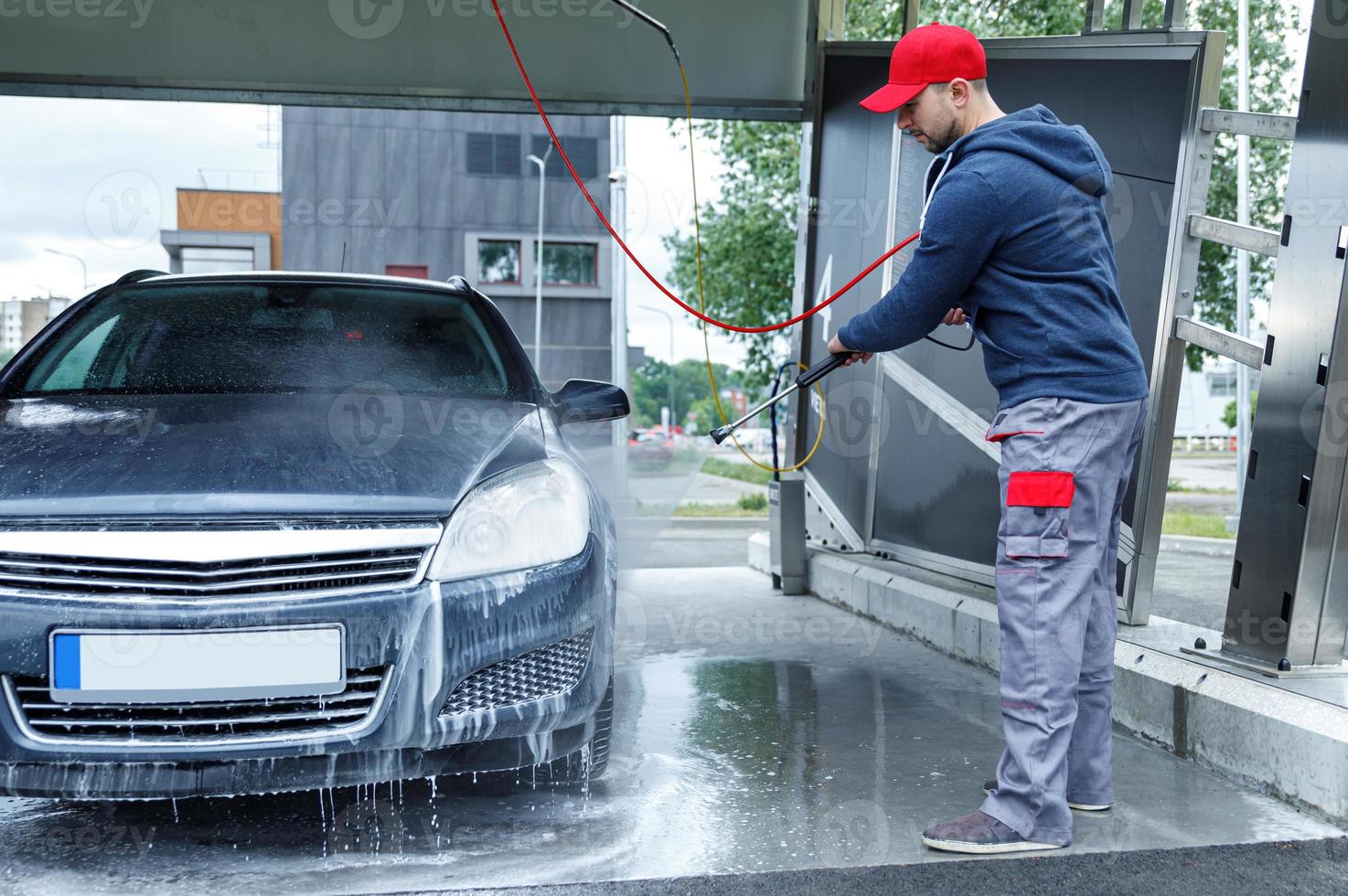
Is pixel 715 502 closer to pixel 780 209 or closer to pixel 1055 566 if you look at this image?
pixel 780 209

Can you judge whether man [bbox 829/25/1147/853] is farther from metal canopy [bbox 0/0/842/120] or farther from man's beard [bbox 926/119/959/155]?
metal canopy [bbox 0/0/842/120]

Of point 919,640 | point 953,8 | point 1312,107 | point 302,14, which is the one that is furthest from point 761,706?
point 953,8

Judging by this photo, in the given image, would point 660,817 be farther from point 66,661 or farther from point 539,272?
point 539,272

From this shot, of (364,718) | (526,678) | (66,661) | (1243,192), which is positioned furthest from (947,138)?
(1243,192)

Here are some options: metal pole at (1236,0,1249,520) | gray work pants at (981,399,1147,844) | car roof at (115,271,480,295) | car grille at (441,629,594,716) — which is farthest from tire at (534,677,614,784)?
metal pole at (1236,0,1249,520)

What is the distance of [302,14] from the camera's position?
6.95 meters

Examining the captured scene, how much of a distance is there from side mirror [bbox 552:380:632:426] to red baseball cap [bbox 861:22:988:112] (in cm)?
131

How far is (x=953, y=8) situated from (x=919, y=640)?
598 inches

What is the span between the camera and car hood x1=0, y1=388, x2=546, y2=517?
2.61m

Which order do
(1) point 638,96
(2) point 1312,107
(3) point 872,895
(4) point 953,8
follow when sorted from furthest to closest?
(4) point 953,8, (1) point 638,96, (2) point 1312,107, (3) point 872,895

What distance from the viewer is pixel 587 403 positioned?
3.86m

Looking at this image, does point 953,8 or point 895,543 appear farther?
point 953,8

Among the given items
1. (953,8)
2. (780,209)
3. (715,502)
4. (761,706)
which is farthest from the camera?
(715,502)

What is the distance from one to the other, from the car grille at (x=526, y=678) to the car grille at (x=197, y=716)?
0.60 ft
